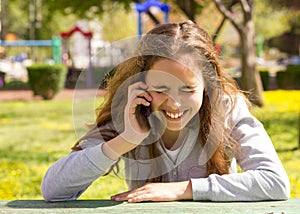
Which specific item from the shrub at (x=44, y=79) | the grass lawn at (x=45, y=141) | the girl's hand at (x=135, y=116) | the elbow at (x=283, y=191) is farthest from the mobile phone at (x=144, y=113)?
the shrub at (x=44, y=79)

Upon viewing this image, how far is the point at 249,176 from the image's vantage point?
1.99 meters

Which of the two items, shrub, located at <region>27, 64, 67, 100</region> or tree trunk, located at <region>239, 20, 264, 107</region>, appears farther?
shrub, located at <region>27, 64, 67, 100</region>

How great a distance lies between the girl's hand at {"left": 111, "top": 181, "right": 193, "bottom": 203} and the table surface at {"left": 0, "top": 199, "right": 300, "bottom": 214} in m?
0.02

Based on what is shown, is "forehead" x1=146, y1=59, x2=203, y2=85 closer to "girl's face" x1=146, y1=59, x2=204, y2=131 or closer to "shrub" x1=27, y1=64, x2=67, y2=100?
"girl's face" x1=146, y1=59, x2=204, y2=131

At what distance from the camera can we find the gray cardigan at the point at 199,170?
6.38ft

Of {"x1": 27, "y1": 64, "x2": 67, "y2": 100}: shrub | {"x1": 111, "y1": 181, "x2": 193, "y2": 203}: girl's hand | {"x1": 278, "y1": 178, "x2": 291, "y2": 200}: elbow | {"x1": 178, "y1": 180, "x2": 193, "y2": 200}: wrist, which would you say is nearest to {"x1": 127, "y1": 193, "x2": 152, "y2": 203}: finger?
{"x1": 111, "y1": 181, "x2": 193, "y2": 203}: girl's hand

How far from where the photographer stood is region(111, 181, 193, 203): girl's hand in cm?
190

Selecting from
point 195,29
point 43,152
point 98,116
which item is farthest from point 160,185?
point 43,152

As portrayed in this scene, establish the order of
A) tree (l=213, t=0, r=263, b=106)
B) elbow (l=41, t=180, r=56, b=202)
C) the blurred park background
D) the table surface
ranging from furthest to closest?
tree (l=213, t=0, r=263, b=106) → the blurred park background → elbow (l=41, t=180, r=56, b=202) → the table surface

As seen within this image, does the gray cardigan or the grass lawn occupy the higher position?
the gray cardigan

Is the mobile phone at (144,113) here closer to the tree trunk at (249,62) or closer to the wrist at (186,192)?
the wrist at (186,192)

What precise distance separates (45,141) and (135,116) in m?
6.72

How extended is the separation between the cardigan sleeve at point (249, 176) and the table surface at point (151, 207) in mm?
38

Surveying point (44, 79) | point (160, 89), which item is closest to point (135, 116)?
point (160, 89)
